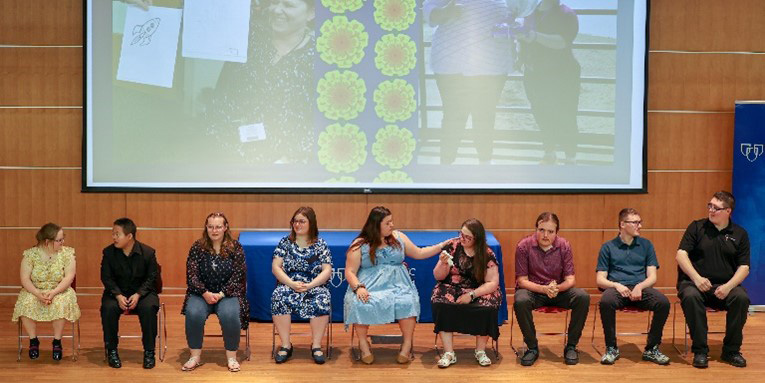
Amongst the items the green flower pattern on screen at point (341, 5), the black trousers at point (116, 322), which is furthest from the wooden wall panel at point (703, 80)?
the black trousers at point (116, 322)

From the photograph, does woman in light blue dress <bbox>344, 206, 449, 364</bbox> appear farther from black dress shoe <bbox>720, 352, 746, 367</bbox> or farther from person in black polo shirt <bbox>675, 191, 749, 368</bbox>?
black dress shoe <bbox>720, 352, 746, 367</bbox>

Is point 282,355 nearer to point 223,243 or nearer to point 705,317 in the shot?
point 223,243

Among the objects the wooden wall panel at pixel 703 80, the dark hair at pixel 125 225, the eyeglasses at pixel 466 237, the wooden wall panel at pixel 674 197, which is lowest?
the eyeglasses at pixel 466 237

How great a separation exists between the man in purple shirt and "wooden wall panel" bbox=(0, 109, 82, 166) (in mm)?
3824

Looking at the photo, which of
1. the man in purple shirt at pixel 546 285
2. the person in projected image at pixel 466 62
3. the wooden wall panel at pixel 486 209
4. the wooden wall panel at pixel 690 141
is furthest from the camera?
the wooden wall panel at pixel 690 141

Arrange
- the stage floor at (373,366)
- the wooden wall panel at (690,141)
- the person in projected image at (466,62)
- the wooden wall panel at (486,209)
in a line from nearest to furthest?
the stage floor at (373,366) → the person in projected image at (466,62) → the wooden wall panel at (486,209) → the wooden wall panel at (690,141)

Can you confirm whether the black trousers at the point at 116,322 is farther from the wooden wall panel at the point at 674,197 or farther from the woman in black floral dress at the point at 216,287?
the wooden wall panel at the point at 674,197

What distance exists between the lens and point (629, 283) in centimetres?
634

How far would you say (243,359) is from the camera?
6156mm

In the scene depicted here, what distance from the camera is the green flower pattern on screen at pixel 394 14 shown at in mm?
7617

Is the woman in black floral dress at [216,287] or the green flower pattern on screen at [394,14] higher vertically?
the green flower pattern on screen at [394,14]

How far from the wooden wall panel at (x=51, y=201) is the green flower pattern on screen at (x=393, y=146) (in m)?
2.16

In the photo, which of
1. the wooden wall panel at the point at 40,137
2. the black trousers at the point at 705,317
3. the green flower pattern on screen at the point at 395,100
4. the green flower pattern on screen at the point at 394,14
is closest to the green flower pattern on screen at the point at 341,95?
the green flower pattern on screen at the point at 395,100

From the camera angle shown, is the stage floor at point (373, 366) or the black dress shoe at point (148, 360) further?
the black dress shoe at point (148, 360)
